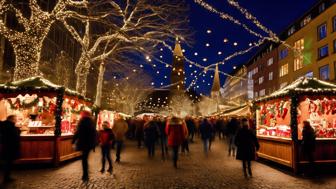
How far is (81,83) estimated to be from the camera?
19.9 meters

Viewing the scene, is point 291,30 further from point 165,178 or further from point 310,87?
point 165,178

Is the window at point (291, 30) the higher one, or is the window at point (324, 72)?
the window at point (291, 30)

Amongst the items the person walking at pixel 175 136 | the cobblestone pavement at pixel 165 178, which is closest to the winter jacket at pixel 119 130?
the cobblestone pavement at pixel 165 178

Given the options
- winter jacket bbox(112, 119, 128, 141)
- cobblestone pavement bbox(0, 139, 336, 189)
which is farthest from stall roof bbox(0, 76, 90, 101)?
cobblestone pavement bbox(0, 139, 336, 189)

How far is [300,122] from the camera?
41.3ft

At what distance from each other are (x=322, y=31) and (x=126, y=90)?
31.5 metres

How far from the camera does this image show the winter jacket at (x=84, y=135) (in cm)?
827

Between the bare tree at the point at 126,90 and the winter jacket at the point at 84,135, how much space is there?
42.7 meters

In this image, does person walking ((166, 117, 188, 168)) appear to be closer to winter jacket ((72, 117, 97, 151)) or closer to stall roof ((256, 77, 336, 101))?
winter jacket ((72, 117, 97, 151))

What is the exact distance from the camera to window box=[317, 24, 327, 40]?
119 feet

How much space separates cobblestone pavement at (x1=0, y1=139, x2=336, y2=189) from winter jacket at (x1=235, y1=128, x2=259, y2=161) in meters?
0.65

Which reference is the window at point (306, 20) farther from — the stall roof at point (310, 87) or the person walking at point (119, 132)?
the person walking at point (119, 132)

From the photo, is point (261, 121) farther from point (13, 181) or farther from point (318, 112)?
point (13, 181)

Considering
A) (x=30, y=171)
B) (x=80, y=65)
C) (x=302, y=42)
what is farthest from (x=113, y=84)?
(x=30, y=171)
